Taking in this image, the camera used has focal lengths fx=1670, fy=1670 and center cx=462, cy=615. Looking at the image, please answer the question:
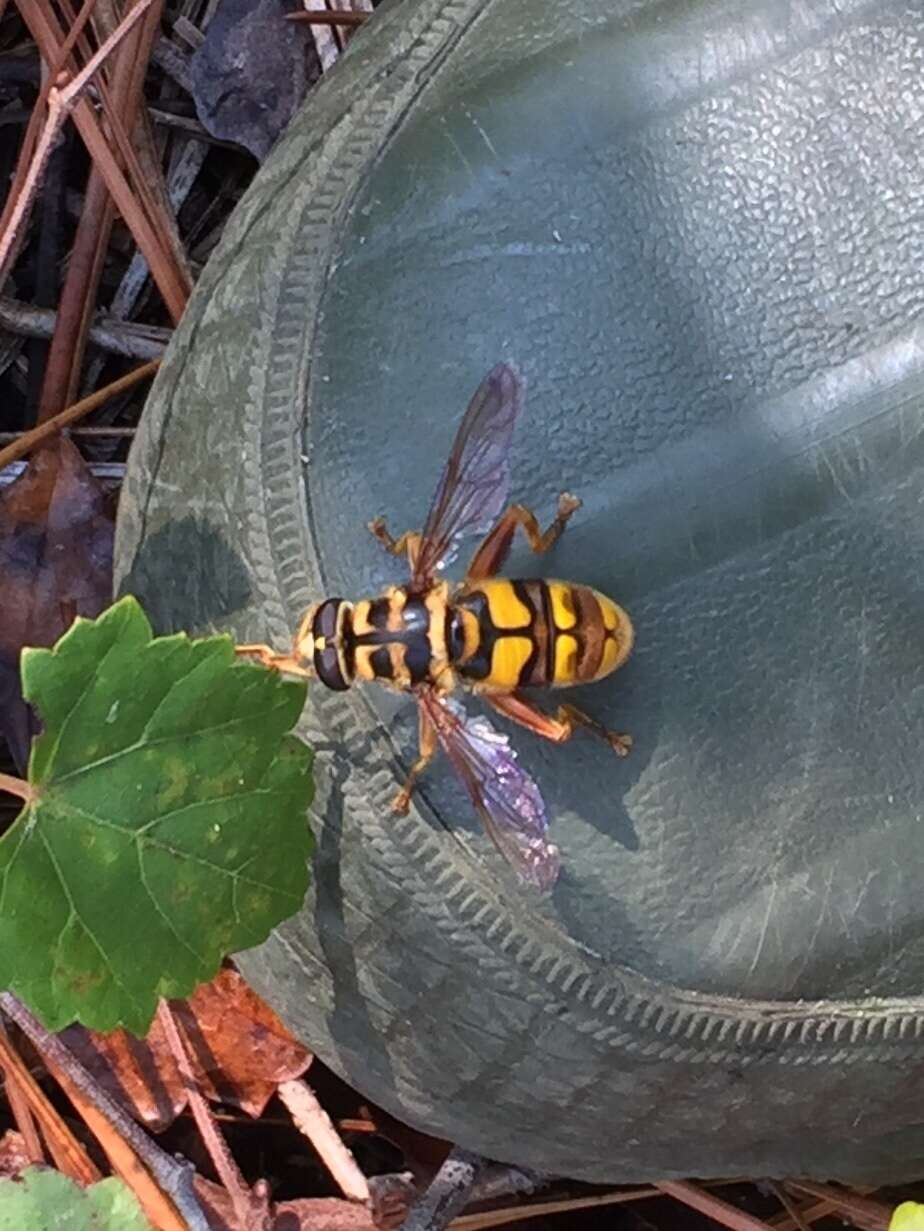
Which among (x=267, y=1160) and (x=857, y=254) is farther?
(x=267, y=1160)

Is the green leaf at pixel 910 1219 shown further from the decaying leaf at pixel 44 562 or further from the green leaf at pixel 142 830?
the decaying leaf at pixel 44 562

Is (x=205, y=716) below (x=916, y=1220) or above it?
above

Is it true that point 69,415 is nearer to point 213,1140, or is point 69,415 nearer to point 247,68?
point 247,68

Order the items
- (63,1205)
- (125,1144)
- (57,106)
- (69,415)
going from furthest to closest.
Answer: (69,415) → (125,1144) → (57,106) → (63,1205)

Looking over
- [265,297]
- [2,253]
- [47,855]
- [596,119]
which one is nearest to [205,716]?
[47,855]

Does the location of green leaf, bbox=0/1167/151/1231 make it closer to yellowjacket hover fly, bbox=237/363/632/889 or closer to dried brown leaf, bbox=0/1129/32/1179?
dried brown leaf, bbox=0/1129/32/1179

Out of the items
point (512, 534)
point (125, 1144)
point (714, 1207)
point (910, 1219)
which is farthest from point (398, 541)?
point (714, 1207)

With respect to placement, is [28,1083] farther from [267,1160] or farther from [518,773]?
[518,773]

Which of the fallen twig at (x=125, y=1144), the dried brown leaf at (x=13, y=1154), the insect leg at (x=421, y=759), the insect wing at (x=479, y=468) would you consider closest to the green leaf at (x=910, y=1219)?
the insect leg at (x=421, y=759)
